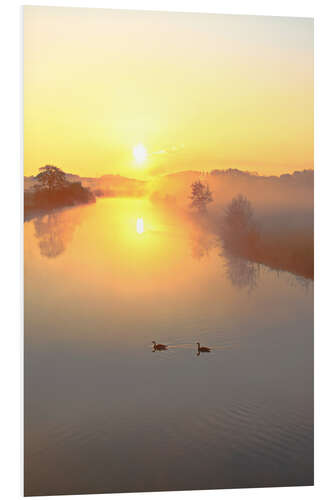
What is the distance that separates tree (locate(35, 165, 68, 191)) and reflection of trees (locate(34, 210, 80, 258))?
0.15 metres

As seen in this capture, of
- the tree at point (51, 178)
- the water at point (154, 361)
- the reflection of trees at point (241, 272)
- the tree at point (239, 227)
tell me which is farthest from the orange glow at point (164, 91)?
the reflection of trees at point (241, 272)

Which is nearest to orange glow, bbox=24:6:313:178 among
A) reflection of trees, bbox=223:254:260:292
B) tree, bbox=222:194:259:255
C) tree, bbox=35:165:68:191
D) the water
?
tree, bbox=35:165:68:191

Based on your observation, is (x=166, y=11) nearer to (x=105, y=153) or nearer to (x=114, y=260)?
(x=105, y=153)

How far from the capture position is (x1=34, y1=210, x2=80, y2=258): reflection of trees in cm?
307

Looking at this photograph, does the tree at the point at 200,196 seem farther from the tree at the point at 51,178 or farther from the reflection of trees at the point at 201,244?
the tree at the point at 51,178

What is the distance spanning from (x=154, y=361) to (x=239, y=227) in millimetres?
877

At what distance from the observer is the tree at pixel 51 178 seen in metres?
3.06

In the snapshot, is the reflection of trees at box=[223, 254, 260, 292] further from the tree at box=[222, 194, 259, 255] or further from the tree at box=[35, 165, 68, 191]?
the tree at box=[35, 165, 68, 191]

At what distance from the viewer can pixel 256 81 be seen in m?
3.23

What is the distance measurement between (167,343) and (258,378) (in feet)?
1.80

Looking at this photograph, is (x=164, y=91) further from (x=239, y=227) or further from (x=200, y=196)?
(x=239, y=227)

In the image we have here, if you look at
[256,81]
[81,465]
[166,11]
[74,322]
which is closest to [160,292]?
[74,322]
